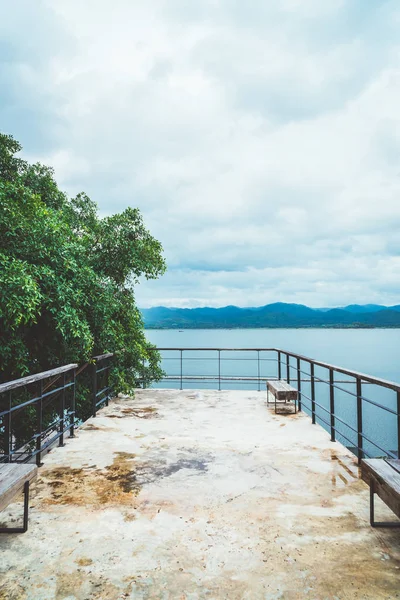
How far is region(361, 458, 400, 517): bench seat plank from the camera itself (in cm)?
181

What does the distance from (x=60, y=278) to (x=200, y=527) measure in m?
3.94

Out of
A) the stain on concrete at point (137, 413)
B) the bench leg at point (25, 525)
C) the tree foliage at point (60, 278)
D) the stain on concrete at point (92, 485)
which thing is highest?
the tree foliage at point (60, 278)

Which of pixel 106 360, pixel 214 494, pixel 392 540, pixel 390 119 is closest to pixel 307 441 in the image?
pixel 214 494

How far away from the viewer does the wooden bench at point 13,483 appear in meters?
1.85

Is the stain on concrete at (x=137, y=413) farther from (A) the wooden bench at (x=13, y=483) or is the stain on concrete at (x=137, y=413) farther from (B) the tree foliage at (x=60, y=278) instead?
(A) the wooden bench at (x=13, y=483)

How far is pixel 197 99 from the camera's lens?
9.62 meters

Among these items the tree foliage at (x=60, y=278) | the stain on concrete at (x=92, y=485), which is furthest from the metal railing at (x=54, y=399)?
the stain on concrete at (x=92, y=485)

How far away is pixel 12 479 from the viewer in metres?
1.99

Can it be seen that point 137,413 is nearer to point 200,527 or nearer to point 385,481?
point 200,527

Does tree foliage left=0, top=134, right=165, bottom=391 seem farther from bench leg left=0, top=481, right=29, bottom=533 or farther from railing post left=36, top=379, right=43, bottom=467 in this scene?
bench leg left=0, top=481, right=29, bottom=533

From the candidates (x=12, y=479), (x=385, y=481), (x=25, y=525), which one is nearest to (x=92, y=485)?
(x=25, y=525)

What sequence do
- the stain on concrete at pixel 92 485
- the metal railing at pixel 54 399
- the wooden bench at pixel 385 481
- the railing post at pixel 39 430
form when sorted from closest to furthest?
the wooden bench at pixel 385 481 < the stain on concrete at pixel 92 485 < the railing post at pixel 39 430 < the metal railing at pixel 54 399

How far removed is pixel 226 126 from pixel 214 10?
393 cm

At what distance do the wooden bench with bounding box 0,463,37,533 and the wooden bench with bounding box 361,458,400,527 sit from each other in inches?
79.6
